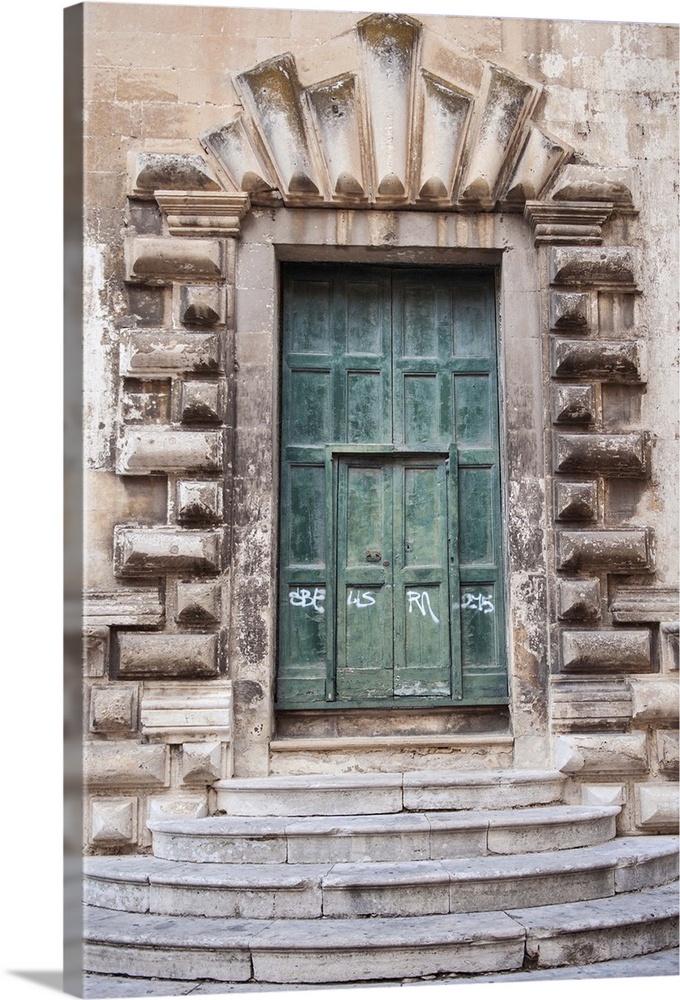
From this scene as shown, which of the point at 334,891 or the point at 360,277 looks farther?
the point at 360,277

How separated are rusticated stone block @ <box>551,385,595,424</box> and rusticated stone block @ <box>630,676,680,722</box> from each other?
1.58m

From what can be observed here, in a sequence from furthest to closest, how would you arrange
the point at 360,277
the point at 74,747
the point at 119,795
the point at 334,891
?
the point at 360,277, the point at 119,795, the point at 334,891, the point at 74,747

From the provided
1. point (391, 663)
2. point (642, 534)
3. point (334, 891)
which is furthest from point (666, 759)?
point (334, 891)

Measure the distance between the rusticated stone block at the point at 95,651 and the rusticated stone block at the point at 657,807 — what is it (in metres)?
3.19

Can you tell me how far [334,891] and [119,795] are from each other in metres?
1.47

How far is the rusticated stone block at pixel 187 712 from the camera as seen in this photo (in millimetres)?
5254

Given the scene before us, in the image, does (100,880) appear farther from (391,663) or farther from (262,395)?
(262,395)

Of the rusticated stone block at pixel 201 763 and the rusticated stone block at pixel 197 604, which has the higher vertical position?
the rusticated stone block at pixel 197 604

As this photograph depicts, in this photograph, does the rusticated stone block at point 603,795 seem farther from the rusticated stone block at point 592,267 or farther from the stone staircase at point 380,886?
the rusticated stone block at point 592,267

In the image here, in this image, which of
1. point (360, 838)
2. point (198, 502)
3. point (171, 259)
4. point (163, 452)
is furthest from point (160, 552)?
point (360, 838)

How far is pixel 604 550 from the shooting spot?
5512 mm

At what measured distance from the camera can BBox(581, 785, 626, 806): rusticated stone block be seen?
5.35 meters

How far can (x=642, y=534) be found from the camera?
218 inches

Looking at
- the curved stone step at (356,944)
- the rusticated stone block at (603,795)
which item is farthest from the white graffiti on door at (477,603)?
the curved stone step at (356,944)
